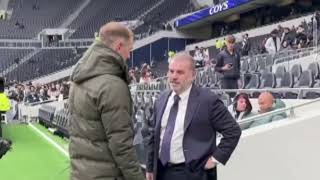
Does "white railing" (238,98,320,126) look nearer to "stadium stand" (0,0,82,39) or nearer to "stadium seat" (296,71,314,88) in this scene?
"stadium seat" (296,71,314,88)

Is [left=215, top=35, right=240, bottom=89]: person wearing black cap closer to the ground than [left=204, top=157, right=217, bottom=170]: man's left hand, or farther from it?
farther from it

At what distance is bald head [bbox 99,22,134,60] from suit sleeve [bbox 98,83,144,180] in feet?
0.75

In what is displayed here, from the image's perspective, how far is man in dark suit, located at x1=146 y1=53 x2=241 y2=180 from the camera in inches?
154

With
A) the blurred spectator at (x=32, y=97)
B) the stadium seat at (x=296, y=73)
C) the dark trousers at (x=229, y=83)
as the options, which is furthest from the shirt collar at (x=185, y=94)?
the blurred spectator at (x=32, y=97)

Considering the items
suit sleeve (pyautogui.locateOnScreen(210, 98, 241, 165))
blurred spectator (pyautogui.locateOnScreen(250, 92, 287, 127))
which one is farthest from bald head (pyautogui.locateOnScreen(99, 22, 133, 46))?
blurred spectator (pyautogui.locateOnScreen(250, 92, 287, 127))

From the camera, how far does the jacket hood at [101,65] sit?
3.40 meters

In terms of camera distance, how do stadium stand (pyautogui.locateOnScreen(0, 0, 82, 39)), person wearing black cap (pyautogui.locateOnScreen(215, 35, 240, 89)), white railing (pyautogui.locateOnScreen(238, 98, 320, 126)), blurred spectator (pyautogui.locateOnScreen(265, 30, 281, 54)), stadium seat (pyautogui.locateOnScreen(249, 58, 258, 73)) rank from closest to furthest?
white railing (pyautogui.locateOnScreen(238, 98, 320, 126)) → person wearing black cap (pyautogui.locateOnScreen(215, 35, 240, 89)) → stadium seat (pyautogui.locateOnScreen(249, 58, 258, 73)) → blurred spectator (pyautogui.locateOnScreen(265, 30, 281, 54)) → stadium stand (pyautogui.locateOnScreen(0, 0, 82, 39))

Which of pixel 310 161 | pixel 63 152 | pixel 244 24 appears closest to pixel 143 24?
pixel 244 24

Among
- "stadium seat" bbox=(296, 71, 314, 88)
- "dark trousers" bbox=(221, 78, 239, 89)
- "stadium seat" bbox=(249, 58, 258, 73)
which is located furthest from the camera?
"stadium seat" bbox=(249, 58, 258, 73)

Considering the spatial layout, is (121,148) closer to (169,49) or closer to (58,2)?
(169,49)

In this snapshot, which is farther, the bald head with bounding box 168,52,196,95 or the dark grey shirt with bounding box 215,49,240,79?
the dark grey shirt with bounding box 215,49,240,79

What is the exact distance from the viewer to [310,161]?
207 inches

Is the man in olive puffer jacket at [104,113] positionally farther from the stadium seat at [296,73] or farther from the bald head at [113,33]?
the stadium seat at [296,73]

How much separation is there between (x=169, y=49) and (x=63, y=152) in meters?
26.5
